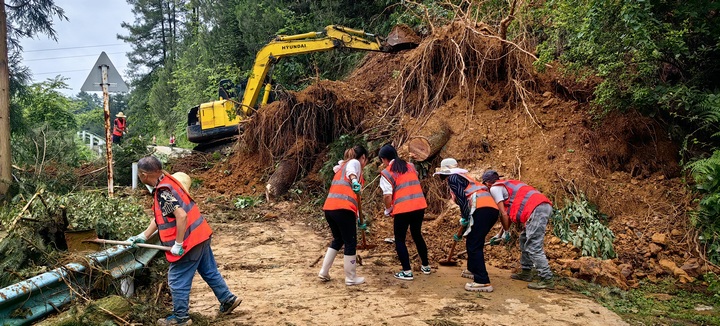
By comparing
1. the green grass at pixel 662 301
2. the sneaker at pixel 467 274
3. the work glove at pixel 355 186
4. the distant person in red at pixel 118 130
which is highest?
the distant person in red at pixel 118 130

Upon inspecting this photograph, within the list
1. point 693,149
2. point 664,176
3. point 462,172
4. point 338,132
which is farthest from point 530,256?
point 338,132

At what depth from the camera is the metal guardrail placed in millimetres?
3283

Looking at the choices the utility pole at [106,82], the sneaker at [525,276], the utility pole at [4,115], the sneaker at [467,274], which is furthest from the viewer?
the utility pole at [4,115]

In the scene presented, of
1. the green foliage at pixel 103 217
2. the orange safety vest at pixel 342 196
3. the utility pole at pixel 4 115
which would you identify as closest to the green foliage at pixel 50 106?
the utility pole at pixel 4 115

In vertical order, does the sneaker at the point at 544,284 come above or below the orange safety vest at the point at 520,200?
below

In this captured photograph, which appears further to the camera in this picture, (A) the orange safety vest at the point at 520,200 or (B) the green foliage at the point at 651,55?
(B) the green foliage at the point at 651,55

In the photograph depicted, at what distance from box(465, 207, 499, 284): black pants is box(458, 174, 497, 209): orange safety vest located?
57 mm

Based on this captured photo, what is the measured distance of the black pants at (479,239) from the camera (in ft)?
17.3

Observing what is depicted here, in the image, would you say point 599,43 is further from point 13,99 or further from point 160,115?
point 160,115

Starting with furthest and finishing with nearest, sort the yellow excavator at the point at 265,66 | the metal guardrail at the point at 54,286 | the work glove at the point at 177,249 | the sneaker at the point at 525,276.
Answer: the yellow excavator at the point at 265,66, the sneaker at the point at 525,276, the work glove at the point at 177,249, the metal guardrail at the point at 54,286

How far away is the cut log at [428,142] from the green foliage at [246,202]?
4212mm

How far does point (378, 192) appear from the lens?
28.4 feet

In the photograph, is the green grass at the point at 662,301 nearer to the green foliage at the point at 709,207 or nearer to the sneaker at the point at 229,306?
the green foliage at the point at 709,207

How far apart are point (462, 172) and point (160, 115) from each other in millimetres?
32197
